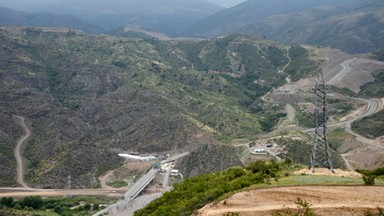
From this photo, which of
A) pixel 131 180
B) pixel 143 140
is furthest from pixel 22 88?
pixel 131 180

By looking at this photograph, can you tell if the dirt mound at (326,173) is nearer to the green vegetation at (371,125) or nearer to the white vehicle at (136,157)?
the white vehicle at (136,157)

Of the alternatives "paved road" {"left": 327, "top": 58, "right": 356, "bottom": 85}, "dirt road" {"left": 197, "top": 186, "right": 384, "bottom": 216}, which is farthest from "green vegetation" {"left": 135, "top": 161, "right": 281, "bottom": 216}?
"paved road" {"left": 327, "top": 58, "right": 356, "bottom": 85}

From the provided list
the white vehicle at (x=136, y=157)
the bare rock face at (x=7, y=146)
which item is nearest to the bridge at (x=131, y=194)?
the white vehicle at (x=136, y=157)

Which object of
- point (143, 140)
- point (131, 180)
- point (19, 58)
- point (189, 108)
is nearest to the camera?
point (131, 180)

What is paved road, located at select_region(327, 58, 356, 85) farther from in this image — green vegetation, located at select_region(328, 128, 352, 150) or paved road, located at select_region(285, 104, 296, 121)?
green vegetation, located at select_region(328, 128, 352, 150)

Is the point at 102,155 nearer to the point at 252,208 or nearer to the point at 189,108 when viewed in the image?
the point at 189,108

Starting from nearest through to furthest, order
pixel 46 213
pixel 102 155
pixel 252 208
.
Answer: pixel 252 208, pixel 46 213, pixel 102 155
